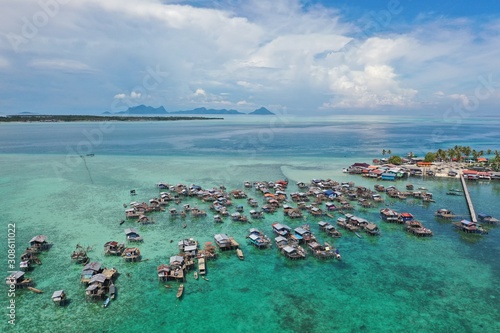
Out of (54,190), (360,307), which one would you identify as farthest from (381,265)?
(54,190)

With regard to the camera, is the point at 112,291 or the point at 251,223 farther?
the point at 251,223

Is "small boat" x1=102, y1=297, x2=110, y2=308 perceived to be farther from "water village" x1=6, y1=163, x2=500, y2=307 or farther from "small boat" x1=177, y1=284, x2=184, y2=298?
"small boat" x1=177, y1=284, x2=184, y2=298

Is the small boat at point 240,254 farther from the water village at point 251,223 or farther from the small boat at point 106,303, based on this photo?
the small boat at point 106,303

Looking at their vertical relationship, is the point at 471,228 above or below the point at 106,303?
above

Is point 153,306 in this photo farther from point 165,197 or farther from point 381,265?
point 165,197

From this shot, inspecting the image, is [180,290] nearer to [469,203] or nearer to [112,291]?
[112,291]

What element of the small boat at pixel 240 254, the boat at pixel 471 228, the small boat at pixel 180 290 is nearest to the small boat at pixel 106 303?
the small boat at pixel 180 290

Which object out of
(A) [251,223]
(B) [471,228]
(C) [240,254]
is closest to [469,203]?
(B) [471,228]

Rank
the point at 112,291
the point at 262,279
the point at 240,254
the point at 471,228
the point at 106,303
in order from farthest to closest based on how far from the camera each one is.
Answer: the point at 471,228, the point at 240,254, the point at 262,279, the point at 112,291, the point at 106,303
